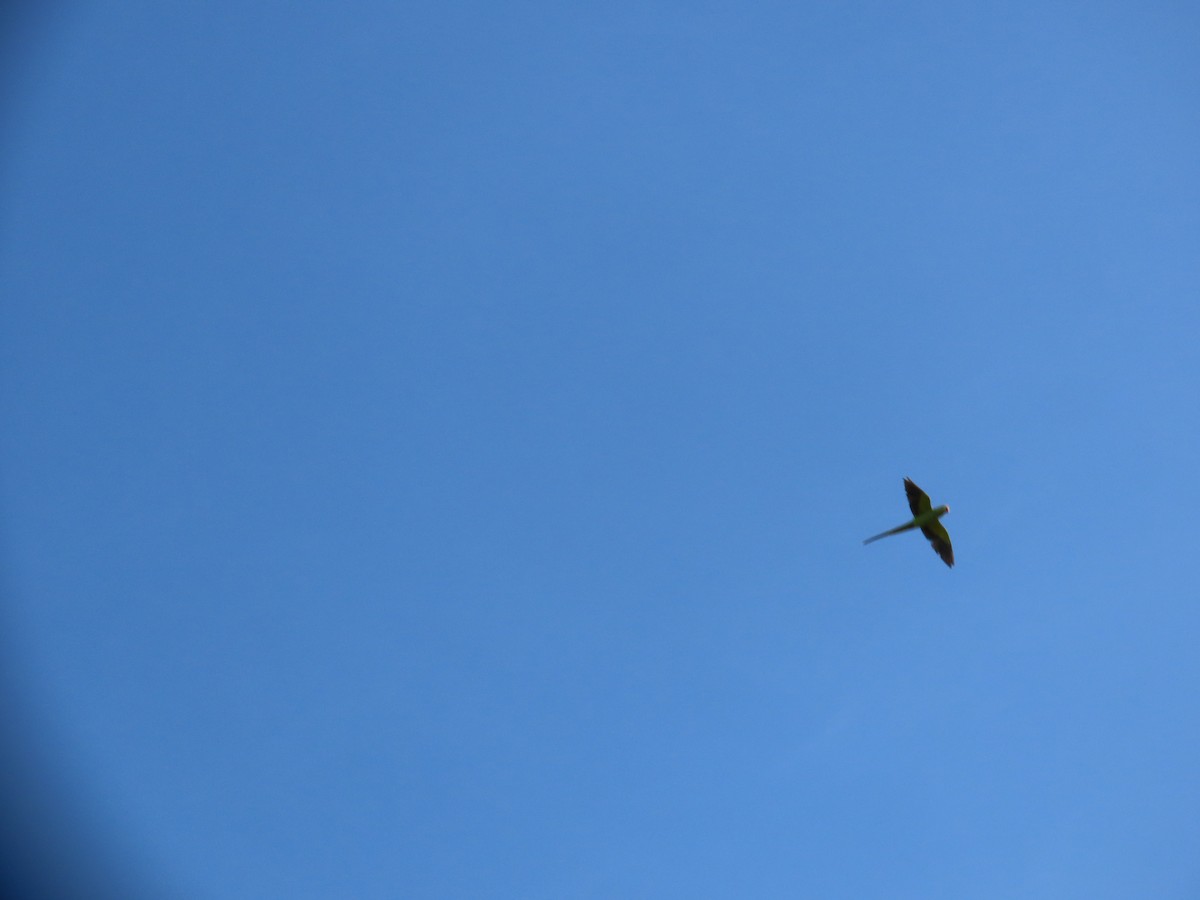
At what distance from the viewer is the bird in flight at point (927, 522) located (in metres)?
24.4

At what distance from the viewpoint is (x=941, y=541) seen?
24906mm

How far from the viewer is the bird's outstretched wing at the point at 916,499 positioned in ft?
79.6

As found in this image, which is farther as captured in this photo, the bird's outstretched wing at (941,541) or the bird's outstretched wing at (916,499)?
the bird's outstretched wing at (941,541)

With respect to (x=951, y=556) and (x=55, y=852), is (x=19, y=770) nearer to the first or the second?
(x=55, y=852)

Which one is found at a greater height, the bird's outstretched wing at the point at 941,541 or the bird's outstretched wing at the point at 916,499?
the bird's outstretched wing at the point at 916,499

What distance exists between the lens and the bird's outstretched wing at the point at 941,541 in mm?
24750

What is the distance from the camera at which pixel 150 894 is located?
112 ft

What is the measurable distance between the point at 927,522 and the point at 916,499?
34.1 inches

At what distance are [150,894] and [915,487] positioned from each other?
35.7m

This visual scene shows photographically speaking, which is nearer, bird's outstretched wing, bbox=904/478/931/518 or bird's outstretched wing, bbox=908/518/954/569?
bird's outstretched wing, bbox=904/478/931/518

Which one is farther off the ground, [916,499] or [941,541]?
[916,499]

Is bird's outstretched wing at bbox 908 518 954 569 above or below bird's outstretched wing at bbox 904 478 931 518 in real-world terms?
below

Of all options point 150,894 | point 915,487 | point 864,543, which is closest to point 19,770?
point 150,894

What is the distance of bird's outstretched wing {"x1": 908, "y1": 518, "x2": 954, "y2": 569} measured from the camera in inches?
974
